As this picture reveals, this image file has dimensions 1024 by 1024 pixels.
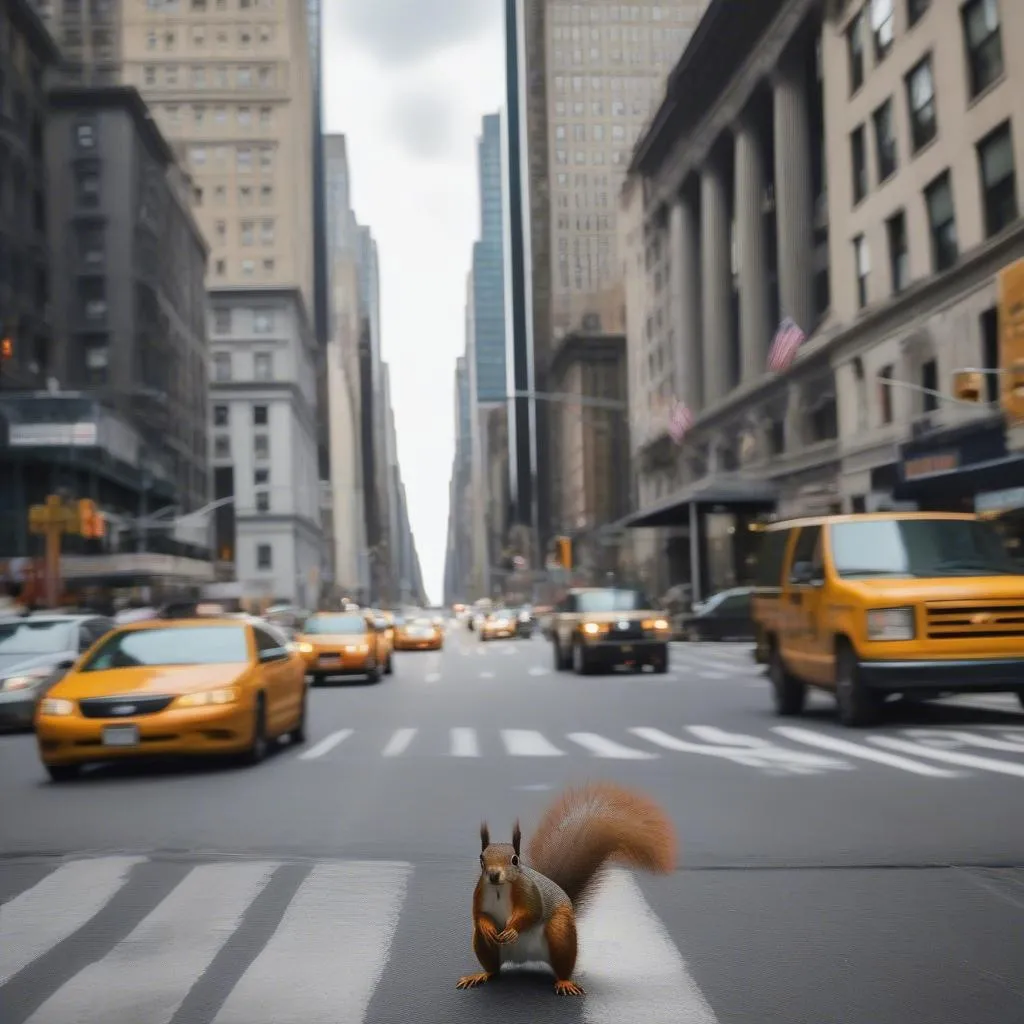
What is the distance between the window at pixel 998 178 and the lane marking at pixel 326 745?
23.1 m

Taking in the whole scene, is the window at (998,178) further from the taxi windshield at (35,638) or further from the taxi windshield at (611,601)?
the taxi windshield at (35,638)

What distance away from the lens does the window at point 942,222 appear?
3784 centimetres

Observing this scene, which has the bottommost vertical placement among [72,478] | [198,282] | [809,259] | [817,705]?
[817,705]

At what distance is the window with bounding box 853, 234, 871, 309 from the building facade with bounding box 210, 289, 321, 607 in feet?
283

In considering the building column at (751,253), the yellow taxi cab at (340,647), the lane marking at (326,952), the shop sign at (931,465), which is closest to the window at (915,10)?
the shop sign at (931,465)

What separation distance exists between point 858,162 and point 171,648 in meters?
37.0

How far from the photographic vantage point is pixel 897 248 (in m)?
42.2

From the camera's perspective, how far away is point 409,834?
9.22 meters

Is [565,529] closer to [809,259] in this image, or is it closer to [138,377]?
[138,377]

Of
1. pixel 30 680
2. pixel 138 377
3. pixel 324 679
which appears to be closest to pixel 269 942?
pixel 30 680

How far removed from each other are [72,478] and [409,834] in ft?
201

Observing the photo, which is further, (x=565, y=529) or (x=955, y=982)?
(x=565, y=529)

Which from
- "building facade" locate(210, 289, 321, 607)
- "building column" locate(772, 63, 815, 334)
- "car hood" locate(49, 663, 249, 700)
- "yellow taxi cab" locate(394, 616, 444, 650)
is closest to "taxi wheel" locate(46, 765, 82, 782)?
"car hood" locate(49, 663, 249, 700)

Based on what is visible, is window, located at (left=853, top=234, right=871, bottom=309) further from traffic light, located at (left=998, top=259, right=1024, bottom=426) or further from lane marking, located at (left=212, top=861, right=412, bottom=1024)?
lane marking, located at (left=212, top=861, right=412, bottom=1024)
